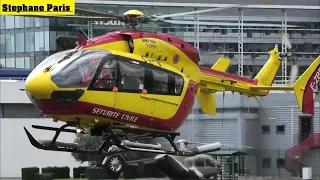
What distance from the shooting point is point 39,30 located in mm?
49906

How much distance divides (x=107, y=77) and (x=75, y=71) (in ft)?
2.33

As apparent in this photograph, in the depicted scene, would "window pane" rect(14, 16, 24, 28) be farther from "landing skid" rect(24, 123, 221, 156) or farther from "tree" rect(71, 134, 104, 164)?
"landing skid" rect(24, 123, 221, 156)

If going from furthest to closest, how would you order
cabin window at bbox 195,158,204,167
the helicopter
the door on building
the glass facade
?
1. the glass facade
2. the door on building
3. cabin window at bbox 195,158,204,167
4. the helicopter

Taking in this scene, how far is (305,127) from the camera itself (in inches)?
1379

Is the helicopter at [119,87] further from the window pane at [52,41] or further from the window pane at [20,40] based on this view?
the window pane at [20,40]

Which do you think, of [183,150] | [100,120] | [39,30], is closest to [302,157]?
[183,150]

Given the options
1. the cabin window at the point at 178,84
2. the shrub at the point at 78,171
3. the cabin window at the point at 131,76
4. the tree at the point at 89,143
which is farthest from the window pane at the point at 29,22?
the cabin window at the point at 131,76

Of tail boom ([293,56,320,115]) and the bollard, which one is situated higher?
tail boom ([293,56,320,115])

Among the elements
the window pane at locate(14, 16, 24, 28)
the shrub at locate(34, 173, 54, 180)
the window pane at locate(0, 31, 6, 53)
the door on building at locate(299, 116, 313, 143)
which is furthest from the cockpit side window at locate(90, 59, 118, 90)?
the window pane at locate(14, 16, 24, 28)

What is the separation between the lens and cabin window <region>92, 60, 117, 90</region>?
1734 cm

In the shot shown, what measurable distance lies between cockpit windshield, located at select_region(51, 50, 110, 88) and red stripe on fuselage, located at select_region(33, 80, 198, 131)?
434mm

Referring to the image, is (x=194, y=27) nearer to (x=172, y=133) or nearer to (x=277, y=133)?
(x=277, y=133)

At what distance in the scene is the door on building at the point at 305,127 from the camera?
3388 centimetres

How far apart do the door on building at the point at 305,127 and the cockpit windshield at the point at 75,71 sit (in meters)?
17.8
